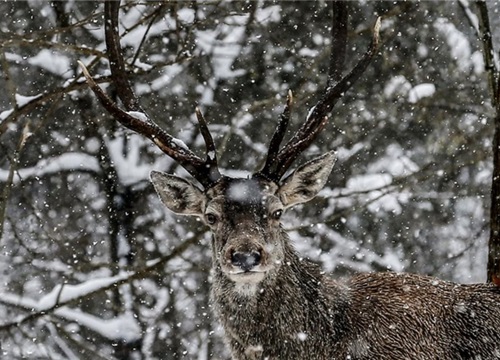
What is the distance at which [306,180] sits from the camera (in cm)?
634

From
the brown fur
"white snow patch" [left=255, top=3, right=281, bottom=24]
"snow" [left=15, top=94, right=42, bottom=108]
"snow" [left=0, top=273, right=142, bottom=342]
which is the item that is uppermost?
"white snow patch" [left=255, top=3, right=281, bottom=24]

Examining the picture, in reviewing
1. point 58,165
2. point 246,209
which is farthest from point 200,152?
point 246,209

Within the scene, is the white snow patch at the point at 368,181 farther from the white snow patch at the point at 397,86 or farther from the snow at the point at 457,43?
the snow at the point at 457,43

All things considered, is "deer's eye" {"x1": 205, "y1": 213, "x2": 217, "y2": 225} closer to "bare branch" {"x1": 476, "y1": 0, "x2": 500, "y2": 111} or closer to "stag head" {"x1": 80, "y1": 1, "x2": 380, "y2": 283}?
"stag head" {"x1": 80, "y1": 1, "x2": 380, "y2": 283}

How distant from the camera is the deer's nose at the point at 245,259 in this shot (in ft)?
17.8

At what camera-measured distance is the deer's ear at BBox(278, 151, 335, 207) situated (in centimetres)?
626

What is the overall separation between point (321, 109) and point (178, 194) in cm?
113

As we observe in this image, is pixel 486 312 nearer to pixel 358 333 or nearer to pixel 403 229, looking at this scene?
pixel 358 333

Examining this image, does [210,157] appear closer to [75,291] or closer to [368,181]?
[75,291]

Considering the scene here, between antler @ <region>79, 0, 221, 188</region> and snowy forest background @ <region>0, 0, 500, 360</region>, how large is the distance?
88.7 inches

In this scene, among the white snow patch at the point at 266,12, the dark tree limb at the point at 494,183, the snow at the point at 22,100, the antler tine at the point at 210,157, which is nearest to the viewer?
the antler tine at the point at 210,157

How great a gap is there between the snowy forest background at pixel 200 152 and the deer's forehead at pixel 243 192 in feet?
10.5

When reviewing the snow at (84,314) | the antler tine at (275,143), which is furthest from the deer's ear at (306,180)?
the snow at (84,314)

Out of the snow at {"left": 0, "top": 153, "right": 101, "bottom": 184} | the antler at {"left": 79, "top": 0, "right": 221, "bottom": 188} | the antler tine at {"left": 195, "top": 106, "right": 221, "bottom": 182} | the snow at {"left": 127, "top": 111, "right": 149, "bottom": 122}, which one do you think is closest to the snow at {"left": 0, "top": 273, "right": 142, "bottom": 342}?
the snow at {"left": 0, "top": 153, "right": 101, "bottom": 184}
